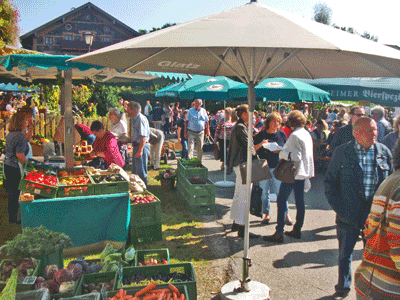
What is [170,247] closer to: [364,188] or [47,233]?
[47,233]

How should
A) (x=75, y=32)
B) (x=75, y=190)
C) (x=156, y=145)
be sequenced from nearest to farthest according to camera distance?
(x=75, y=190), (x=156, y=145), (x=75, y=32)

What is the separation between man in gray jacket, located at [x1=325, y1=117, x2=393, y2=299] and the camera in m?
3.37

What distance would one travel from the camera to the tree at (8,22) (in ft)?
28.3

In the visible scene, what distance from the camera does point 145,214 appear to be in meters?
5.29

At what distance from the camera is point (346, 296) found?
3.77 metres

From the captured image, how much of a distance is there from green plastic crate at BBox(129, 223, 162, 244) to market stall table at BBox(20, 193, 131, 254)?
1.07 ft

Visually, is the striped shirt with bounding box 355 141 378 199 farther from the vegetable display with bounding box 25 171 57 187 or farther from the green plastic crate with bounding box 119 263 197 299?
the vegetable display with bounding box 25 171 57 187

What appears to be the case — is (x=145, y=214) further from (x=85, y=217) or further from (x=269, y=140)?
(x=269, y=140)

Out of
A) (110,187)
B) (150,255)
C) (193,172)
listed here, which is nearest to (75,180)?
(110,187)

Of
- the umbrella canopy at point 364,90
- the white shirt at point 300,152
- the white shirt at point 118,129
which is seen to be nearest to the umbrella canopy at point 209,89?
the white shirt at point 118,129

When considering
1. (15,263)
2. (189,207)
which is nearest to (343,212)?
(15,263)

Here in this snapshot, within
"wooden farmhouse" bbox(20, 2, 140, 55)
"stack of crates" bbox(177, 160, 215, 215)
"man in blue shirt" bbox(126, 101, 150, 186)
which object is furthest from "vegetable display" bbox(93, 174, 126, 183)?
"wooden farmhouse" bbox(20, 2, 140, 55)

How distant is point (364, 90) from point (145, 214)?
1051 cm

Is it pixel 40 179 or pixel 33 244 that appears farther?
pixel 40 179
